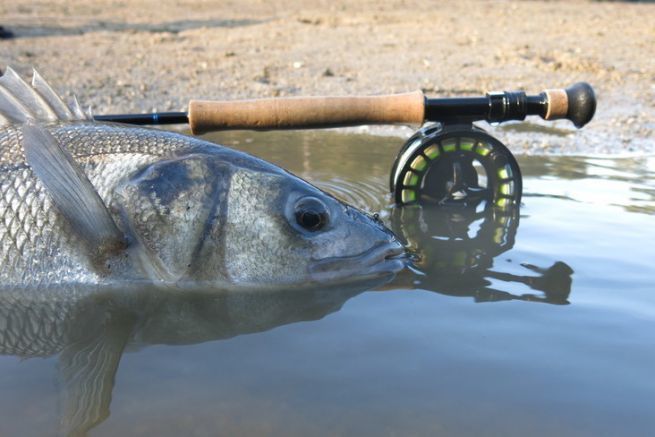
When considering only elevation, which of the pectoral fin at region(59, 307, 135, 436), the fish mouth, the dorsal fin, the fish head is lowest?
the pectoral fin at region(59, 307, 135, 436)

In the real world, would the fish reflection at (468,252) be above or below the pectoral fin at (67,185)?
below

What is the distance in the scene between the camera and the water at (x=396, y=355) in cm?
204

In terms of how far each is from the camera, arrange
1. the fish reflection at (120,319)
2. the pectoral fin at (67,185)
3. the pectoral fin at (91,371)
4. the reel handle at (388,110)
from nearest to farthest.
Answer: the pectoral fin at (91,371) → the fish reflection at (120,319) → the pectoral fin at (67,185) → the reel handle at (388,110)

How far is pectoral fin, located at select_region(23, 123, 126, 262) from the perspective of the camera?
8.79 feet

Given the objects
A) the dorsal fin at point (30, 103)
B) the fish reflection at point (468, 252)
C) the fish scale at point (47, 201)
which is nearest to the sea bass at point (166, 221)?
the fish scale at point (47, 201)

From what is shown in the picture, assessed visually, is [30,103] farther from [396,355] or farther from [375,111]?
[396,355]

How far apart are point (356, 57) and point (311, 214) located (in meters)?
7.84

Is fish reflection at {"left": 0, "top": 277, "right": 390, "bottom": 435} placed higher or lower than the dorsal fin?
lower

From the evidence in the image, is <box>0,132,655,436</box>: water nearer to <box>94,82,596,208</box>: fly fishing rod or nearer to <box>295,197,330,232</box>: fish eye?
<box>295,197,330,232</box>: fish eye

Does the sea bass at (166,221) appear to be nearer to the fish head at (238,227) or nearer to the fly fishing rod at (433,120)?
the fish head at (238,227)

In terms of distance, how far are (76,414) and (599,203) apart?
3.27 metres

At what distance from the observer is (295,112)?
394 centimetres

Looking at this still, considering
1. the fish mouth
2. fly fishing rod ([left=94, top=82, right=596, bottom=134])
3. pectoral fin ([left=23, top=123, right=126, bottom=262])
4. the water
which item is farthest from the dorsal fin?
the fish mouth

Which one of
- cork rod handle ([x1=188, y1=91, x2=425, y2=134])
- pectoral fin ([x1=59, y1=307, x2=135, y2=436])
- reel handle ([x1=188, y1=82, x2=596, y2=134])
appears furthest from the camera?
cork rod handle ([x1=188, y1=91, x2=425, y2=134])
